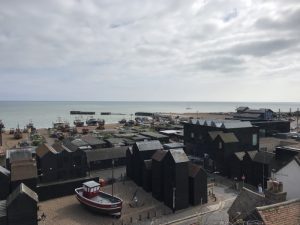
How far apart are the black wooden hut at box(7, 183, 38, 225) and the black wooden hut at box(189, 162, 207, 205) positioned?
21600 mm

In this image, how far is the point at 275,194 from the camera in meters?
27.0

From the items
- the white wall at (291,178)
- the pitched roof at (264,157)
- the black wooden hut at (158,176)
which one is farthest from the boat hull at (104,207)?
the pitched roof at (264,157)

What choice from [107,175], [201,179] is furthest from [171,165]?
[107,175]

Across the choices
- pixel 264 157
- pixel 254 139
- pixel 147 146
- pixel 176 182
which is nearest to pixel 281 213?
pixel 176 182

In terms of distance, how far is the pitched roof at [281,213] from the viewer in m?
22.2

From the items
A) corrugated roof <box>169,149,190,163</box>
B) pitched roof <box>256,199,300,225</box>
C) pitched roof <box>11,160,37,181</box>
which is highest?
corrugated roof <box>169,149,190,163</box>

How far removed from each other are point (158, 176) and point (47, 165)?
62.4 feet

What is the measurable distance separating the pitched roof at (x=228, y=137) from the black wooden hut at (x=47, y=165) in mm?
32503

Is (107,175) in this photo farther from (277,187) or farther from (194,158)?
(277,187)

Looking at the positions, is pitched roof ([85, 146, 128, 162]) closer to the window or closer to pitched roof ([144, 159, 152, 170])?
pitched roof ([144, 159, 152, 170])

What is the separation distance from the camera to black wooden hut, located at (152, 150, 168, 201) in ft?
150

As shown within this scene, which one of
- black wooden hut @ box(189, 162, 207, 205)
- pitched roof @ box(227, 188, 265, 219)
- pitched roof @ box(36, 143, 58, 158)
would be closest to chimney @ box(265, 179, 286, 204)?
pitched roof @ box(227, 188, 265, 219)

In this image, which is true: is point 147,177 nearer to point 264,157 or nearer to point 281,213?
point 264,157

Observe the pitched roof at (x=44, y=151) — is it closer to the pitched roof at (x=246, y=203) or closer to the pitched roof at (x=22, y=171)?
the pitched roof at (x=22, y=171)
